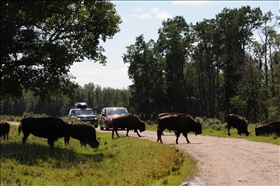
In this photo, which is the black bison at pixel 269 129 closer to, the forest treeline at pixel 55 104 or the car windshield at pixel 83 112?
the car windshield at pixel 83 112

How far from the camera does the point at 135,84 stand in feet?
236

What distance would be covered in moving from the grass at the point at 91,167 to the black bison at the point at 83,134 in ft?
4.33

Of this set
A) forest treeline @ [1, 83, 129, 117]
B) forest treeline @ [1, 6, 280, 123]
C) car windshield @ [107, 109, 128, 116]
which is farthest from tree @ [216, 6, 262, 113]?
forest treeline @ [1, 83, 129, 117]

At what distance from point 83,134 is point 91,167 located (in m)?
5.22

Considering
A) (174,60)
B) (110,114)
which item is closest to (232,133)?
(110,114)

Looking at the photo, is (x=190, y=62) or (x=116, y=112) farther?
(x=190, y=62)

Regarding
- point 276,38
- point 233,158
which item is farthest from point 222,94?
point 233,158

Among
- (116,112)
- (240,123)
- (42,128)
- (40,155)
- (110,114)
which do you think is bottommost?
(40,155)

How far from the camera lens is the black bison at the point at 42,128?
57.9 feet

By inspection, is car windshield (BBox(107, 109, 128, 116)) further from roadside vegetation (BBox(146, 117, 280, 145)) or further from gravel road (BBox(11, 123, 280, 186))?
gravel road (BBox(11, 123, 280, 186))

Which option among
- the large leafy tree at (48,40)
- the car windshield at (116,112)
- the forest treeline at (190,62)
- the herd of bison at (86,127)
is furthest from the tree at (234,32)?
the large leafy tree at (48,40)

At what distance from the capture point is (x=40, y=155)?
52.0ft

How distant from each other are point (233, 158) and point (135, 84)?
5883cm

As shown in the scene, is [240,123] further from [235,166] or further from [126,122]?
[235,166]
